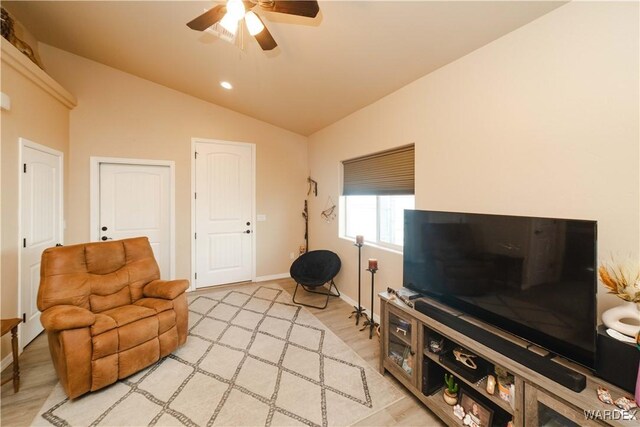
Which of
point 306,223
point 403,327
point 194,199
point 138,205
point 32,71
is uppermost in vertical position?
point 32,71

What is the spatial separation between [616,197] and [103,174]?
496cm

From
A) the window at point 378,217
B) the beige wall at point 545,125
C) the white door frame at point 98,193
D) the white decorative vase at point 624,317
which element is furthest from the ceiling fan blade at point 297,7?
the white door frame at point 98,193

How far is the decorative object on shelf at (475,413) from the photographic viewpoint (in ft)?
4.61

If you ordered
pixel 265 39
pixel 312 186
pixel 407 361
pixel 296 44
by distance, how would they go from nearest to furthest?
pixel 265 39, pixel 407 361, pixel 296 44, pixel 312 186

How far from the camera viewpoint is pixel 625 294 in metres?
1.10

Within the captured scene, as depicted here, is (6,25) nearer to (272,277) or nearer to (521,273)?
(272,277)

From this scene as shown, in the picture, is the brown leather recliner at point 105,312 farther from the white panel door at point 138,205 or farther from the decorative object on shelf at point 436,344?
the decorative object on shelf at point 436,344

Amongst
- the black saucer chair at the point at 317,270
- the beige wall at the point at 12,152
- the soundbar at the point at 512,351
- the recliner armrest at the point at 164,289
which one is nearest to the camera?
the soundbar at the point at 512,351

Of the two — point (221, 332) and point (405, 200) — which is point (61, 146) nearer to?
point (221, 332)

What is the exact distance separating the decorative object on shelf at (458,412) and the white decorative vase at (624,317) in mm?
880

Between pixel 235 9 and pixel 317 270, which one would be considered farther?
pixel 317 270

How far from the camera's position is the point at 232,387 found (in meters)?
1.91

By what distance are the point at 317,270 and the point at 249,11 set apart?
2.91 meters

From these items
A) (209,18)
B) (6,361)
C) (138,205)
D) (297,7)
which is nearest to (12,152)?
(138,205)
